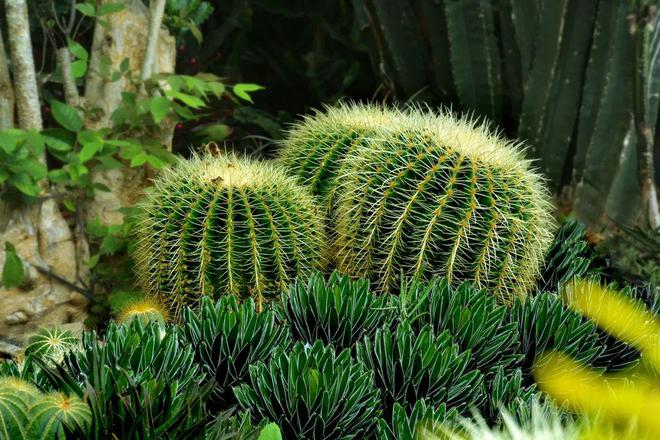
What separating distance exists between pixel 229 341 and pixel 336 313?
333mm

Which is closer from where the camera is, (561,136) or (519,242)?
(519,242)

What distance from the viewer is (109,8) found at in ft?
10.8

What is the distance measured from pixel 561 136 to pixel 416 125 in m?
1.52

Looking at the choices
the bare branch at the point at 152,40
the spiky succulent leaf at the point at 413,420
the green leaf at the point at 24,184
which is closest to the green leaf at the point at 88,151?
the green leaf at the point at 24,184

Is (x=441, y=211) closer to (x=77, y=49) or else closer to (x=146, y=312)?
(x=146, y=312)

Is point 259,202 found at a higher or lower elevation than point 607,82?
lower

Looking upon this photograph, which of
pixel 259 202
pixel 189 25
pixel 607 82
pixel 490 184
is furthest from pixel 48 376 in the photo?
pixel 607 82

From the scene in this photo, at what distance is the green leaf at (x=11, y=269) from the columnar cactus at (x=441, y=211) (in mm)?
1155

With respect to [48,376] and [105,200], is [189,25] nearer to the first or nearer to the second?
[105,200]

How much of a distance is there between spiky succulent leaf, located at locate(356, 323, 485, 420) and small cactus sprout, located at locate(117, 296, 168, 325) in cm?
67

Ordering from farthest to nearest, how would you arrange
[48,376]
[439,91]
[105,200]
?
[439,91]
[105,200]
[48,376]

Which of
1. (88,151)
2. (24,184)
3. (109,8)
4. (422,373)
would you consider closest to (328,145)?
(88,151)

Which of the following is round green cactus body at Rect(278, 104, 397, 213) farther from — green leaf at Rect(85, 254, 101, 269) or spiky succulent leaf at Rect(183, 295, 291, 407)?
spiky succulent leaf at Rect(183, 295, 291, 407)

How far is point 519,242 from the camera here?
280 cm
